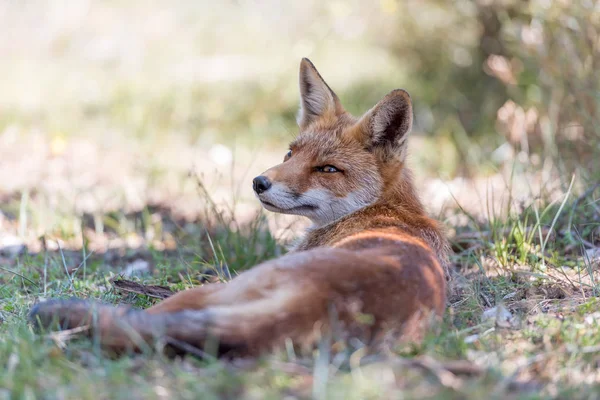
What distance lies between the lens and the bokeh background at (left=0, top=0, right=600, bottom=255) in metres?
6.88

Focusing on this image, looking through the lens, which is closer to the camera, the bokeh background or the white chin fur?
the white chin fur

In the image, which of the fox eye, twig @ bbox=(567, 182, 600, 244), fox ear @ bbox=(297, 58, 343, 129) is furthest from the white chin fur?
twig @ bbox=(567, 182, 600, 244)

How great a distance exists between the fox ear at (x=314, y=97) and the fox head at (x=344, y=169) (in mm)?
347

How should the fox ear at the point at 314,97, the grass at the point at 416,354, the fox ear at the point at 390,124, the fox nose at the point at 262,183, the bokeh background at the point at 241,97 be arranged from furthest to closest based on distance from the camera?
the bokeh background at the point at 241,97 → the fox ear at the point at 314,97 → the fox ear at the point at 390,124 → the fox nose at the point at 262,183 → the grass at the point at 416,354

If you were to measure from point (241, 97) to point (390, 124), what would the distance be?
6751 mm

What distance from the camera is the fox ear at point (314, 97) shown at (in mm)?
5270

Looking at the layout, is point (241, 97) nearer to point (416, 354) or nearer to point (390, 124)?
point (390, 124)

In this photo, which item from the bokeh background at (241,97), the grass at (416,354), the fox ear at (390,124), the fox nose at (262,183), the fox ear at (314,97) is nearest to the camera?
the grass at (416,354)

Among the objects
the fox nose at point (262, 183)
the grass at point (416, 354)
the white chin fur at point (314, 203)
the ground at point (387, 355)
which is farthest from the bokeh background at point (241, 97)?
the fox nose at point (262, 183)

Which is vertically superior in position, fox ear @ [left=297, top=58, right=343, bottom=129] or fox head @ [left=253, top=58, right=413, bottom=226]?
fox ear @ [left=297, top=58, right=343, bottom=129]

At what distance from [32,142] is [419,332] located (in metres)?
7.40

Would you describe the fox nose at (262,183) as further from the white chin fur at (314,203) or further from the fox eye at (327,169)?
the fox eye at (327,169)

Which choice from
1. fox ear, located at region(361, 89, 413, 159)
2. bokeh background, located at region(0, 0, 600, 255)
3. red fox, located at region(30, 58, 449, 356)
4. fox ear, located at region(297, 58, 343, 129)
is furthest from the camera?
bokeh background, located at region(0, 0, 600, 255)

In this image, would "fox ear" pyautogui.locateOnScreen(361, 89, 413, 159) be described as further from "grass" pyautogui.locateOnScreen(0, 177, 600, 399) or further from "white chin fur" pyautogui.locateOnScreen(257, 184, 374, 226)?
"grass" pyautogui.locateOnScreen(0, 177, 600, 399)
